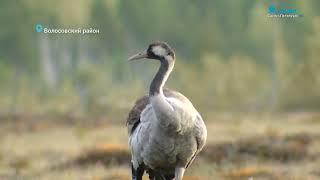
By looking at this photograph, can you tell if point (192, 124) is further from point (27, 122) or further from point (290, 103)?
point (290, 103)

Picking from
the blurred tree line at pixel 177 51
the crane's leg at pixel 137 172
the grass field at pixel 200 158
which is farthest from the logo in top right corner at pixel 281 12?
the crane's leg at pixel 137 172

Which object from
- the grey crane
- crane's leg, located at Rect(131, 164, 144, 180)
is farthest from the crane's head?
crane's leg, located at Rect(131, 164, 144, 180)

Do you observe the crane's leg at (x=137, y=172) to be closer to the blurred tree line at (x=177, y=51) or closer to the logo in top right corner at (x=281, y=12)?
the blurred tree line at (x=177, y=51)

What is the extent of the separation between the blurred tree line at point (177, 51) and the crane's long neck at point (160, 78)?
39.4 metres

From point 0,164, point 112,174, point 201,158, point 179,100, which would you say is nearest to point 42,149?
point 0,164

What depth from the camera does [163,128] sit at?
30.7ft

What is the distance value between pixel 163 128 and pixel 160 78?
2.07 ft

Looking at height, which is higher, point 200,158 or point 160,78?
point 160,78

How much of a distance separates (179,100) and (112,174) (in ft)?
19.4

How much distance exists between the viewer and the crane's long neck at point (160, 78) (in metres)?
9.06

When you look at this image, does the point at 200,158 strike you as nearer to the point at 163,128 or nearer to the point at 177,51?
the point at 163,128

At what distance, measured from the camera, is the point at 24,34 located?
56562 millimetres

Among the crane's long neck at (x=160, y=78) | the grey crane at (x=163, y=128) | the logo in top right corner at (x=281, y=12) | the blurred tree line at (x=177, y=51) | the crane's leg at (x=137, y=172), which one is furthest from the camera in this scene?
the logo in top right corner at (x=281, y=12)

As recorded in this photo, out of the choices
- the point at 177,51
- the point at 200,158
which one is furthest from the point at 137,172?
the point at 177,51
